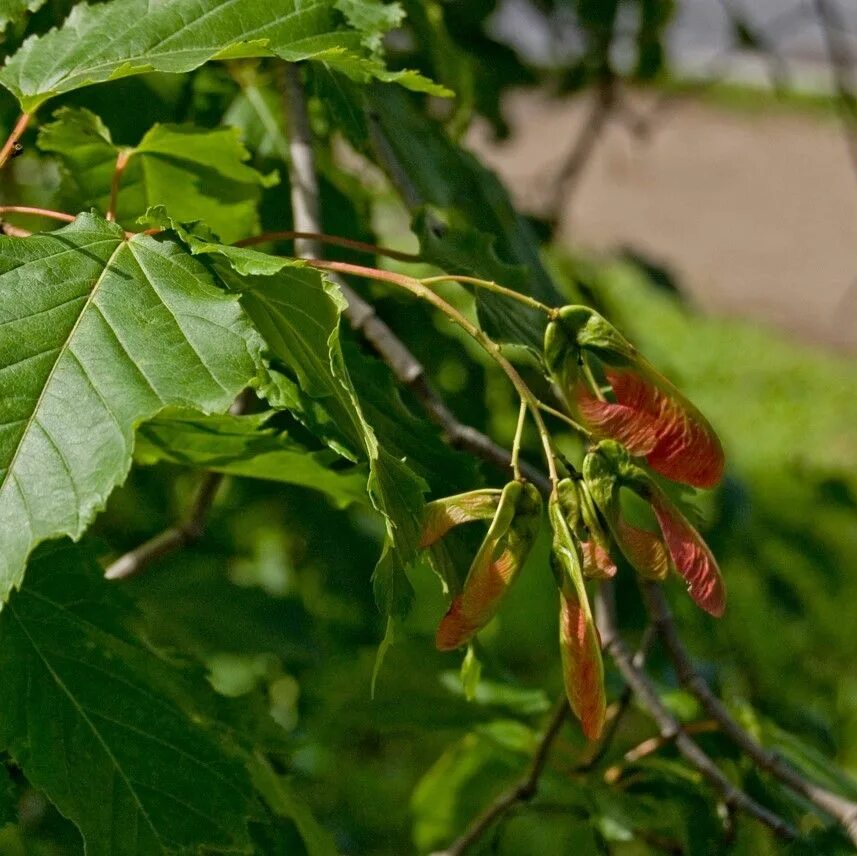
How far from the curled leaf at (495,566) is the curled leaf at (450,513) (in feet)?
0.06

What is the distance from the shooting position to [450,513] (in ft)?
2.84

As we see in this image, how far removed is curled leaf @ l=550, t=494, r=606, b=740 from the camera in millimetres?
831

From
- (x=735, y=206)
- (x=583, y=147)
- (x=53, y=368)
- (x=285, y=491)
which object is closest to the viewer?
(x=53, y=368)

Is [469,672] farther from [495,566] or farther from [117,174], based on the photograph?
[117,174]

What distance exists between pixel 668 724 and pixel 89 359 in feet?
2.48

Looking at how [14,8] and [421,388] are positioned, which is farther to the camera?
[421,388]

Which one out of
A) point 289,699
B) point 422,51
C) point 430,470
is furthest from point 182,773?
point 289,699

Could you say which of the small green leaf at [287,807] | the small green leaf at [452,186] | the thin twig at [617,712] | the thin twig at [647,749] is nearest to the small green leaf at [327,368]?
the small green leaf at [452,186]

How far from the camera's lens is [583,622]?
0.83 meters

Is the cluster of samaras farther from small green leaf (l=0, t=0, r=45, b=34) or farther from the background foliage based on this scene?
small green leaf (l=0, t=0, r=45, b=34)

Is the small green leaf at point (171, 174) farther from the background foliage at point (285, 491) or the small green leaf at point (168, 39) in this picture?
the small green leaf at point (168, 39)

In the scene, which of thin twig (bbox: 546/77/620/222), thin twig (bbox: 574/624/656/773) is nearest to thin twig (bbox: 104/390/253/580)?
thin twig (bbox: 574/624/656/773)

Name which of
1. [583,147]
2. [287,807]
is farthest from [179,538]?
[583,147]

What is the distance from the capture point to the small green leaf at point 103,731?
3.22 ft
